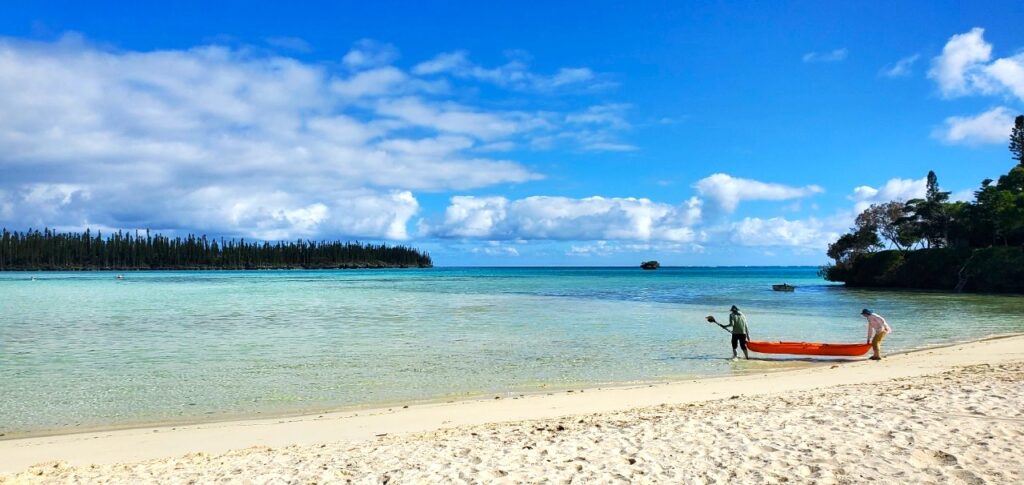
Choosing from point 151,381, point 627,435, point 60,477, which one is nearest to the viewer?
point 60,477

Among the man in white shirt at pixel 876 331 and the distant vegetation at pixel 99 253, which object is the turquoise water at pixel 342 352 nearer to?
the man in white shirt at pixel 876 331

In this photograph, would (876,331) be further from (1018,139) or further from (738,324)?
(1018,139)

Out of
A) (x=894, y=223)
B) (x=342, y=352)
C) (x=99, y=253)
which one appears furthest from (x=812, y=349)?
(x=99, y=253)

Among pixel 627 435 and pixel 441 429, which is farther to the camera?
pixel 441 429

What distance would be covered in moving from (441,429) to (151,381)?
9400 mm

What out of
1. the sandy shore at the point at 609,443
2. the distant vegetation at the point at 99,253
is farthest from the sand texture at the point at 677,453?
the distant vegetation at the point at 99,253

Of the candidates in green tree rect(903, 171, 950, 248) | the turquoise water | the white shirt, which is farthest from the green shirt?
green tree rect(903, 171, 950, 248)

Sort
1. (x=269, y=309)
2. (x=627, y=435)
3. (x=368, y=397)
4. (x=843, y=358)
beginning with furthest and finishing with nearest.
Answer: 1. (x=269, y=309)
2. (x=843, y=358)
3. (x=368, y=397)
4. (x=627, y=435)

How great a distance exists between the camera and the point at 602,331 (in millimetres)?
26500

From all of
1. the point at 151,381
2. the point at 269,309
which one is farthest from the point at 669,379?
the point at 269,309

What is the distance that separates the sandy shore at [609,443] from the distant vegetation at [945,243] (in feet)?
198

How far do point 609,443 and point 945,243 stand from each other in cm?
8455

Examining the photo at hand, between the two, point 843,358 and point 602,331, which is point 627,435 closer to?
point 843,358

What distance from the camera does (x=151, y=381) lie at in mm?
15141
